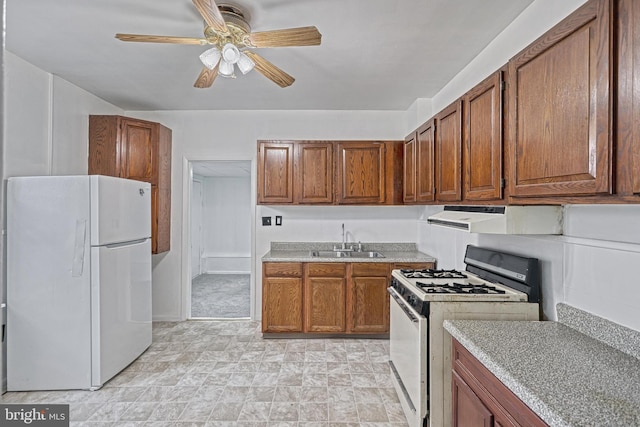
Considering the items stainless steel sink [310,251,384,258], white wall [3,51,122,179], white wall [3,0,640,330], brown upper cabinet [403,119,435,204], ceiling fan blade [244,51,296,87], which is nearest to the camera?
white wall [3,0,640,330]

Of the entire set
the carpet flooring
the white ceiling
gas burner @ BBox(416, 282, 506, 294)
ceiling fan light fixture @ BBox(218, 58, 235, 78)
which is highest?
the white ceiling

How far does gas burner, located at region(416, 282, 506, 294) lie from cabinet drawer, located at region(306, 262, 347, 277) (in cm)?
127

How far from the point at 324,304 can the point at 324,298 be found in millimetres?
60

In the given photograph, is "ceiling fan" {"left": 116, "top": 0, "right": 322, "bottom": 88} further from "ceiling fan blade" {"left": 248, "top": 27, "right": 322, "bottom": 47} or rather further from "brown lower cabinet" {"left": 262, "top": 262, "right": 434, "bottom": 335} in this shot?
A: "brown lower cabinet" {"left": 262, "top": 262, "right": 434, "bottom": 335}

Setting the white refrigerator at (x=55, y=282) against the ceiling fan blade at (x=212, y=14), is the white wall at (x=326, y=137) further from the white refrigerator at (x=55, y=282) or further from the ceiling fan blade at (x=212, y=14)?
the ceiling fan blade at (x=212, y=14)

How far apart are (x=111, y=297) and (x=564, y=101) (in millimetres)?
3066

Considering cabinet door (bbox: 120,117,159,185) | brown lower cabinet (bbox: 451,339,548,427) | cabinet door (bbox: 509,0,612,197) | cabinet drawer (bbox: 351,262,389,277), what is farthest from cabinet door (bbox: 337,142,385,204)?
brown lower cabinet (bbox: 451,339,548,427)

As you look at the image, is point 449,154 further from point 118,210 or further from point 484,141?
point 118,210

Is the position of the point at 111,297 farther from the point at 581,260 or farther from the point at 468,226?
the point at 581,260

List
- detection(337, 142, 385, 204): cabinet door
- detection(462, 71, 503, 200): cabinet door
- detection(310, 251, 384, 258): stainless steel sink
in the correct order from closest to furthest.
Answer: detection(462, 71, 503, 200): cabinet door → detection(337, 142, 385, 204): cabinet door → detection(310, 251, 384, 258): stainless steel sink

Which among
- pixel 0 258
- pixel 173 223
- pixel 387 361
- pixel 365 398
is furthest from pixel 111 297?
pixel 0 258

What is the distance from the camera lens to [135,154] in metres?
3.59

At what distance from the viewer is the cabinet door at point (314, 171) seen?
3.71 m

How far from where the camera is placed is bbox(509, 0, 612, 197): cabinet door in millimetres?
1166
